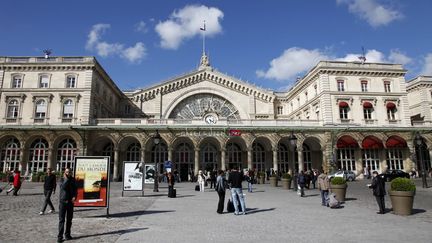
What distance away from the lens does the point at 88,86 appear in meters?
38.8

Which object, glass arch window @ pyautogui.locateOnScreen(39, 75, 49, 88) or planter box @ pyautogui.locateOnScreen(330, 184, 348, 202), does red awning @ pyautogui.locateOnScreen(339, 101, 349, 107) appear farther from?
glass arch window @ pyautogui.locateOnScreen(39, 75, 49, 88)

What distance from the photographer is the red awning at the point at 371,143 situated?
40000 mm

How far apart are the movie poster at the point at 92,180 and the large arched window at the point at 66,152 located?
95.8 feet

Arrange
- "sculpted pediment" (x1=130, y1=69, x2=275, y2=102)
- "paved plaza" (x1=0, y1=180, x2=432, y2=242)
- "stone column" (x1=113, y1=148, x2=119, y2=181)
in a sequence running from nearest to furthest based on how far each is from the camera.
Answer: "paved plaza" (x1=0, y1=180, x2=432, y2=242) < "stone column" (x1=113, y1=148, x2=119, y2=181) < "sculpted pediment" (x1=130, y1=69, x2=275, y2=102)

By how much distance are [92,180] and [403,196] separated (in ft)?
42.1

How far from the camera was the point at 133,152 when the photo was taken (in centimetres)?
4341

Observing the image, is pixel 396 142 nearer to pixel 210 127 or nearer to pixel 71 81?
pixel 210 127

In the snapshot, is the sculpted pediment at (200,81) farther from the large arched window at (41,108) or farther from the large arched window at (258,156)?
the large arched window at (41,108)

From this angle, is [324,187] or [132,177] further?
[132,177]

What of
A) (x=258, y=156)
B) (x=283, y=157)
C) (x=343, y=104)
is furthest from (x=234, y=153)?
(x=343, y=104)

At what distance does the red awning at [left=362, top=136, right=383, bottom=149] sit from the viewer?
131 feet

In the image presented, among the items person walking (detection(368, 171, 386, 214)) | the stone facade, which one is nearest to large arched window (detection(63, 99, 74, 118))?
the stone facade

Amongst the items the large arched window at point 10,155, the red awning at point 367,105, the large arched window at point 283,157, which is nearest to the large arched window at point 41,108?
the large arched window at point 10,155

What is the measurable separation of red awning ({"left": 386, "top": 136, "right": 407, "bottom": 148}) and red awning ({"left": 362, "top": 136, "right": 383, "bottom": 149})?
1080 millimetres
